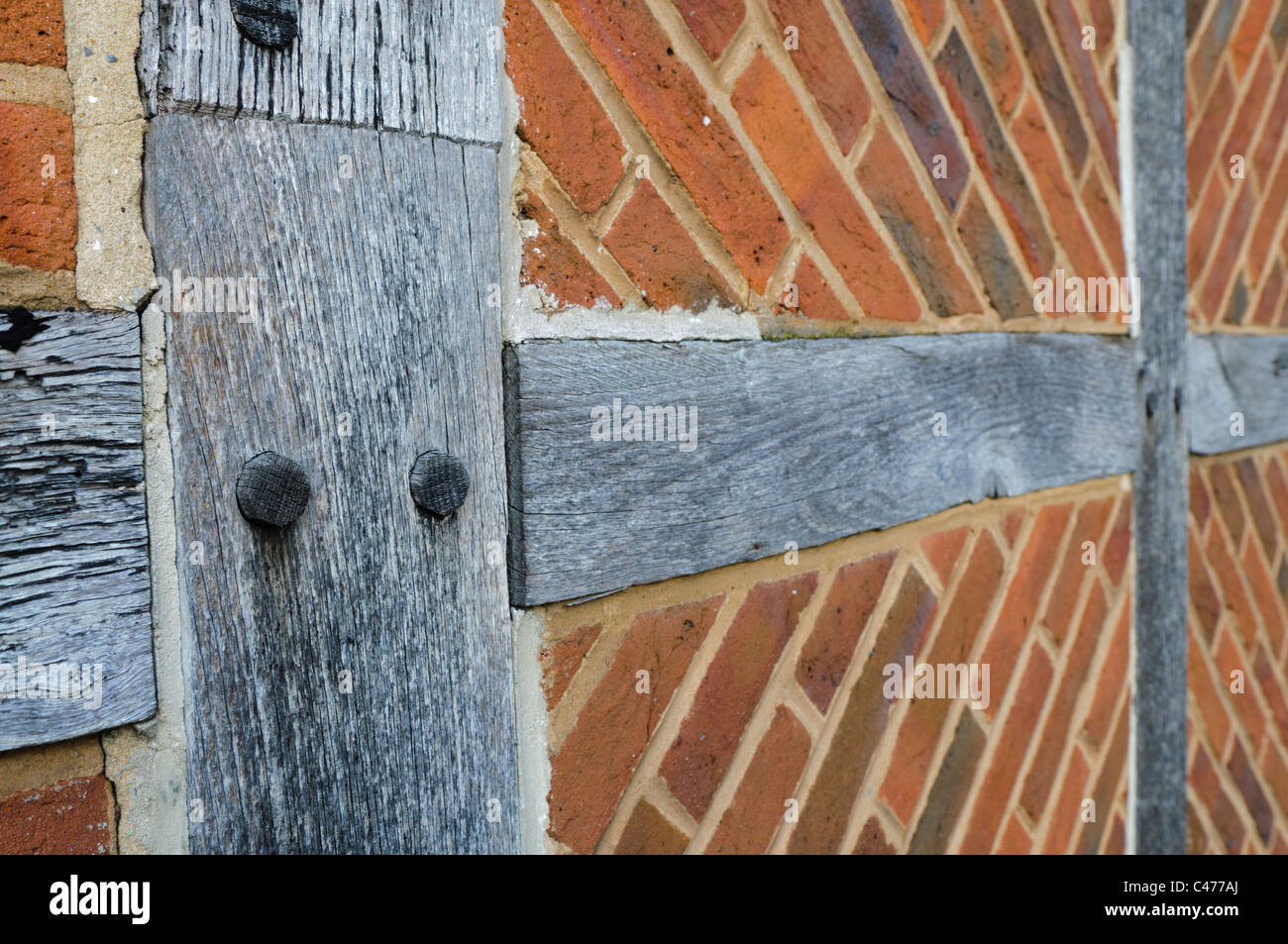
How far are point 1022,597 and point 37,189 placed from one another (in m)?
1.36

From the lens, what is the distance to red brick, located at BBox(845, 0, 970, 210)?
1.16 m

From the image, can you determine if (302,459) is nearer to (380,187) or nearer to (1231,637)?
(380,187)

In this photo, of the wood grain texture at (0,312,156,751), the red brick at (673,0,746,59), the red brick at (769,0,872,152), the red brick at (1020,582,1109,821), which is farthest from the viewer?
the red brick at (1020,582,1109,821)

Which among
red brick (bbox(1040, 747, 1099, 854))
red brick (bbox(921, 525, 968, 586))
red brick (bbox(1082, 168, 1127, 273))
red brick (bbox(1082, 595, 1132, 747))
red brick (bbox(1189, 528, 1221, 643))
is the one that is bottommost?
red brick (bbox(1040, 747, 1099, 854))

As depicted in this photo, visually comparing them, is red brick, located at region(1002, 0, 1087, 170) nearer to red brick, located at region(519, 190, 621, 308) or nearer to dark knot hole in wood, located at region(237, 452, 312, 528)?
red brick, located at region(519, 190, 621, 308)

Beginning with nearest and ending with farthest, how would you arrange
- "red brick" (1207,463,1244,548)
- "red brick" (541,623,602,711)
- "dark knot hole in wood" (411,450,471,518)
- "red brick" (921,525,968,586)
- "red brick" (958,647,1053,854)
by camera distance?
"dark knot hole in wood" (411,450,471,518) → "red brick" (541,623,602,711) → "red brick" (921,525,968,586) → "red brick" (958,647,1053,854) → "red brick" (1207,463,1244,548)

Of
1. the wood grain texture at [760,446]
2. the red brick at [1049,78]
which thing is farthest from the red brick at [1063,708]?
the red brick at [1049,78]

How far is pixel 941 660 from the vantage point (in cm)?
131

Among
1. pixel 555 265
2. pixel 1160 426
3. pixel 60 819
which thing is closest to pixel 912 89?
pixel 555 265

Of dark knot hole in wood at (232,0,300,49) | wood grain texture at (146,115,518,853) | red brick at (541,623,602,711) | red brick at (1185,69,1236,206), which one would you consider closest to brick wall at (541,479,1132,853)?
red brick at (541,623,602,711)

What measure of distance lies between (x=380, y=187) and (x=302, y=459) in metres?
0.21

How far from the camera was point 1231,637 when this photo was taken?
2.05m

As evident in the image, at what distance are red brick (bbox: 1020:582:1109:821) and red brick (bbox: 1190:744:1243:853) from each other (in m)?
0.53

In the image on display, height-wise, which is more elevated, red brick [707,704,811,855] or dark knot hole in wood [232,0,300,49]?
dark knot hole in wood [232,0,300,49]
